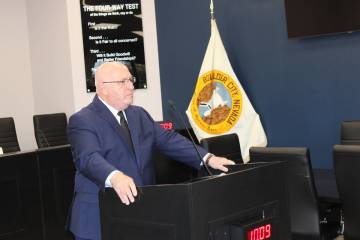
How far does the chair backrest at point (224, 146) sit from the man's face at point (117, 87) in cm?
153

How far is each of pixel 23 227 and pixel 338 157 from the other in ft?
8.04

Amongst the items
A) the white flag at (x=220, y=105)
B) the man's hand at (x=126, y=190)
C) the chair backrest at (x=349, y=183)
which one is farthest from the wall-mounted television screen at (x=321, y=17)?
the man's hand at (x=126, y=190)

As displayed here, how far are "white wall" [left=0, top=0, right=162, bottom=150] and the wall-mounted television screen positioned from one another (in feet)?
6.67

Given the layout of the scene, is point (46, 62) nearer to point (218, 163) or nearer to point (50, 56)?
point (50, 56)

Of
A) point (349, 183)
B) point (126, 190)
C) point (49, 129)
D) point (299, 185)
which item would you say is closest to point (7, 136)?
point (49, 129)

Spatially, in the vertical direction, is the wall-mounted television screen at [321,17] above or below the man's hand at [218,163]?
above

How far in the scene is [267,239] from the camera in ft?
5.40

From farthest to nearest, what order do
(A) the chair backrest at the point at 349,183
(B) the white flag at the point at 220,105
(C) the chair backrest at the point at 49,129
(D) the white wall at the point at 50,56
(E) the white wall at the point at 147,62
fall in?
1. (D) the white wall at the point at 50,56
2. (E) the white wall at the point at 147,62
3. (C) the chair backrest at the point at 49,129
4. (B) the white flag at the point at 220,105
5. (A) the chair backrest at the point at 349,183

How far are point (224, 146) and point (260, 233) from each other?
2.23 metres

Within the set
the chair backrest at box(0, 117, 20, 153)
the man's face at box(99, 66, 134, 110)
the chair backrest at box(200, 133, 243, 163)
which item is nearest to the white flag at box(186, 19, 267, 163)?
the chair backrest at box(200, 133, 243, 163)

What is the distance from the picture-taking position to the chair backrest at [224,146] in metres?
3.72

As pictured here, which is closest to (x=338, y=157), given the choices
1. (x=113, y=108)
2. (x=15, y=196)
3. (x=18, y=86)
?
(x=113, y=108)

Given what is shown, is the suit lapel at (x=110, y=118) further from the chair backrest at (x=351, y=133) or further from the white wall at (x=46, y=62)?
the white wall at (x=46, y=62)

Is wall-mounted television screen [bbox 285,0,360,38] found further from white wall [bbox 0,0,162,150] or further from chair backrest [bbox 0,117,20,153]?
chair backrest [bbox 0,117,20,153]
